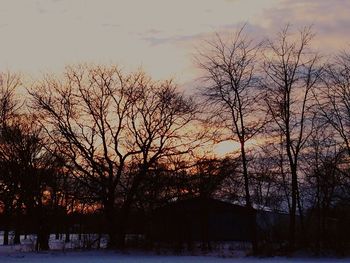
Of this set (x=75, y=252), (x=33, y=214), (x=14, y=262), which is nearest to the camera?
(x=14, y=262)

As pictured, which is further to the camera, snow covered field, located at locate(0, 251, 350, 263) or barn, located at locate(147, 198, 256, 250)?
barn, located at locate(147, 198, 256, 250)

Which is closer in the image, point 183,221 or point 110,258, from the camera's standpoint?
point 110,258

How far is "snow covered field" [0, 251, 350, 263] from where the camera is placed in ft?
99.8

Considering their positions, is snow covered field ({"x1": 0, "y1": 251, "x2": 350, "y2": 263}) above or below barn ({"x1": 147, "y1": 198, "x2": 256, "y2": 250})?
below

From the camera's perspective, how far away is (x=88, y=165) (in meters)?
42.6

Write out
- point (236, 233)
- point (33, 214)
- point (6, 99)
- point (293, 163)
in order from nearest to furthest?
point (293, 163) → point (33, 214) → point (6, 99) → point (236, 233)

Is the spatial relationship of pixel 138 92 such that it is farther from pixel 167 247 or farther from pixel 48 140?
pixel 167 247

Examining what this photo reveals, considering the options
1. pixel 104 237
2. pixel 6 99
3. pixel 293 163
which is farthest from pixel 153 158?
pixel 6 99

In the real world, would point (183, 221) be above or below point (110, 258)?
above

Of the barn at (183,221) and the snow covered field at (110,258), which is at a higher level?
the barn at (183,221)

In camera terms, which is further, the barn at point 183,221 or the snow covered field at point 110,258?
the barn at point 183,221

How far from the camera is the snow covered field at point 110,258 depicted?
99.8 feet

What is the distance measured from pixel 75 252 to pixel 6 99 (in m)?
15.4

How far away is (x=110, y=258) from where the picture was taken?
110 ft
